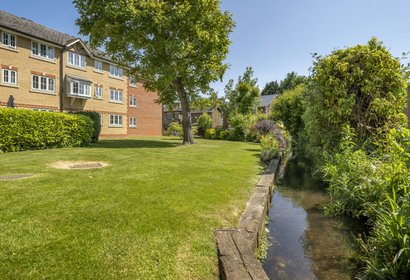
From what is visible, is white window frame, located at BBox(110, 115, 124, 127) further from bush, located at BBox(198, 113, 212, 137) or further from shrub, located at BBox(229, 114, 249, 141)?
shrub, located at BBox(229, 114, 249, 141)

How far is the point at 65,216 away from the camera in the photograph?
4.15m

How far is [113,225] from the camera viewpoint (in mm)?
3900

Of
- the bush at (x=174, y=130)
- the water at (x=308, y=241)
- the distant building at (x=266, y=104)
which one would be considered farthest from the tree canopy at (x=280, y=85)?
the water at (x=308, y=241)

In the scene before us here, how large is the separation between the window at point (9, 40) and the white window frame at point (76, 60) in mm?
4964

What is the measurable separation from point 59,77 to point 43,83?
1.69 meters

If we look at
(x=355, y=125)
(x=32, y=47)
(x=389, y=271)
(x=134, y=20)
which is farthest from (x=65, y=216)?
(x=32, y=47)

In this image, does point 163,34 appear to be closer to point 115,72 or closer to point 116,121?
point 115,72

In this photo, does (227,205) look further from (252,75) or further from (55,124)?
(252,75)

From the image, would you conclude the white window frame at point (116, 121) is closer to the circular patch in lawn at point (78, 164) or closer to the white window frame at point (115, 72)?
the white window frame at point (115, 72)

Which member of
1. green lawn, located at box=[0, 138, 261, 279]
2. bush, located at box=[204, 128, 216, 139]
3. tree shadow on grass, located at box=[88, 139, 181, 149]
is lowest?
green lawn, located at box=[0, 138, 261, 279]

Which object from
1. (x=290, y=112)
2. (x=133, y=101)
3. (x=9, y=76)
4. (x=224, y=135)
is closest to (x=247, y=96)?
(x=224, y=135)

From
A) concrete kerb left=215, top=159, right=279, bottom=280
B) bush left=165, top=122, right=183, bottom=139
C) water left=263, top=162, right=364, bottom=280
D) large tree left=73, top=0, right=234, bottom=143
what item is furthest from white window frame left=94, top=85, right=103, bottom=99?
concrete kerb left=215, top=159, right=279, bottom=280

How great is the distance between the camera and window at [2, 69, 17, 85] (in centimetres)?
2125

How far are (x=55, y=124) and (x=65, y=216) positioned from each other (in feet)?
40.9
